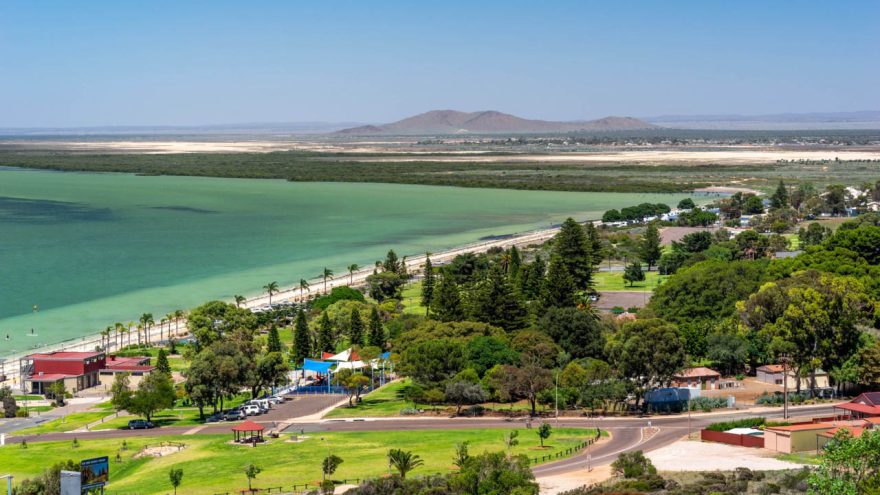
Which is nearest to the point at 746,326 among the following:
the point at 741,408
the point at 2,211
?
the point at 741,408

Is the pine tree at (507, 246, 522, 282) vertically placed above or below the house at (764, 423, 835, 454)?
above

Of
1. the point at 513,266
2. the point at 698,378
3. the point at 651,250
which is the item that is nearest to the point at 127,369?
the point at 698,378

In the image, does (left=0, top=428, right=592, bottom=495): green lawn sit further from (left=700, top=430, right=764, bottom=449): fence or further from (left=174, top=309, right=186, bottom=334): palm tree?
(left=174, top=309, right=186, bottom=334): palm tree

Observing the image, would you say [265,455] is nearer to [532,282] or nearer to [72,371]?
[72,371]

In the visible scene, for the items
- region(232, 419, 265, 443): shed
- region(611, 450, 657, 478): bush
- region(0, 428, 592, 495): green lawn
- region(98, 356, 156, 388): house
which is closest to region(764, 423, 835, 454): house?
region(611, 450, 657, 478): bush

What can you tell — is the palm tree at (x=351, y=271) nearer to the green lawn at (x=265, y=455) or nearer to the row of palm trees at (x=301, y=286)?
the row of palm trees at (x=301, y=286)

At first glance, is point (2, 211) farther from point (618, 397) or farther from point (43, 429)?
point (618, 397)
